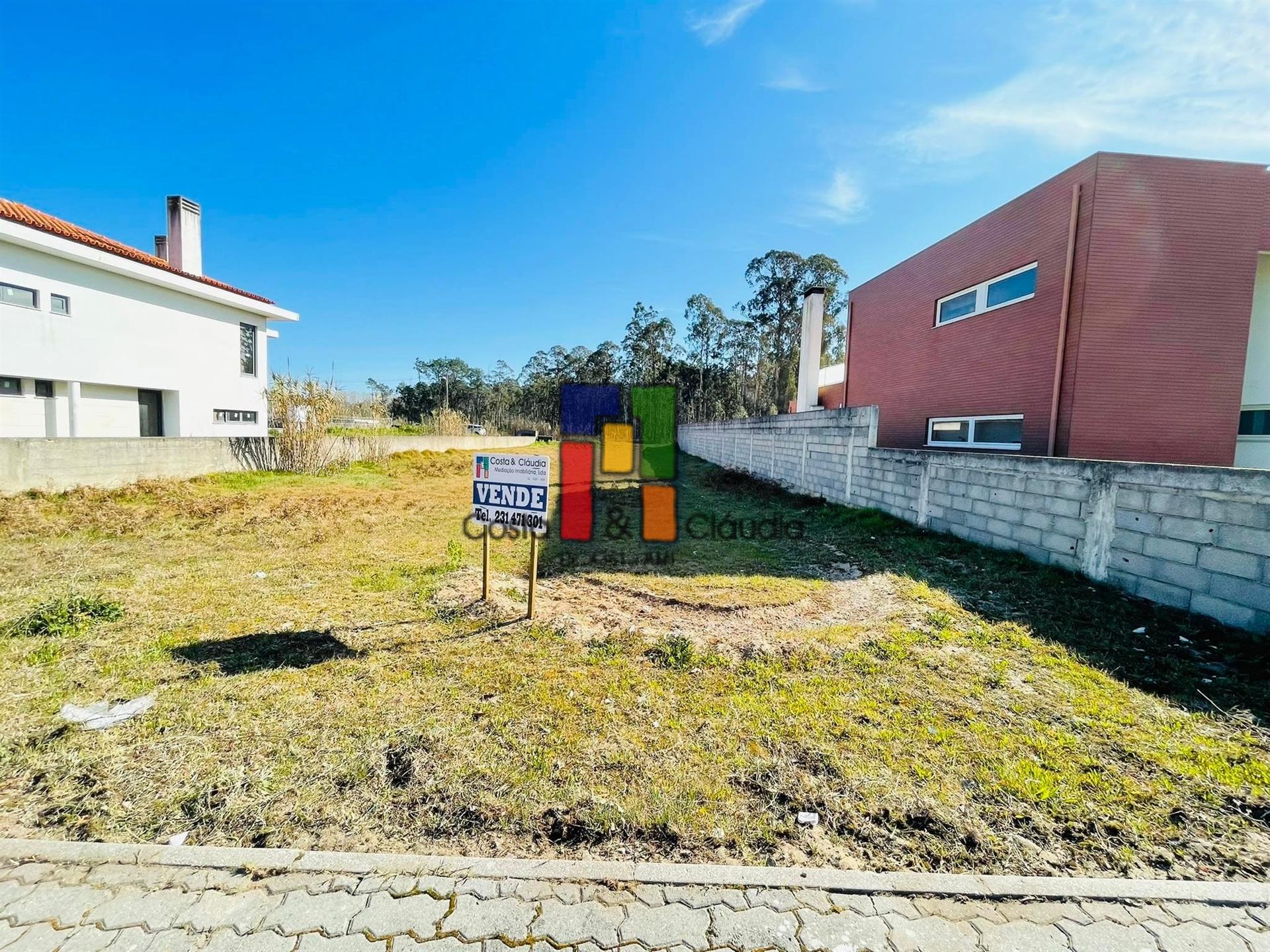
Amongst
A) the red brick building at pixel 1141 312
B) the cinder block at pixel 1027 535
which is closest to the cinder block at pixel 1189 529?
the cinder block at pixel 1027 535

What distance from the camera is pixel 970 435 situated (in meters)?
9.07

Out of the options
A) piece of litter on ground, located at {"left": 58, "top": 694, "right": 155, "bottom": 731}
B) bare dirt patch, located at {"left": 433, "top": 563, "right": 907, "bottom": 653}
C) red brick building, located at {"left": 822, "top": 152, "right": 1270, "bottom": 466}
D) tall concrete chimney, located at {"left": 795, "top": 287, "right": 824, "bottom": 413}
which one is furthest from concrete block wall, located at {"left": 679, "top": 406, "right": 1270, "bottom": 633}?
piece of litter on ground, located at {"left": 58, "top": 694, "right": 155, "bottom": 731}

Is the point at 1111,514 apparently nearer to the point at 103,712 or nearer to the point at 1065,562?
the point at 1065,562

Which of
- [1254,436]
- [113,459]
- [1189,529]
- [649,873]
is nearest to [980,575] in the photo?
[1189,529]

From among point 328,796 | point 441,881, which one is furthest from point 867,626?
point 328,796

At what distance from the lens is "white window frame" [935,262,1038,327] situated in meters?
7.95

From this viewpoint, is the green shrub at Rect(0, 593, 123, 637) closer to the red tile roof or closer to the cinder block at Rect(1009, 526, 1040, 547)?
the cinder block at Rect(1009, 526, 1040, 547)

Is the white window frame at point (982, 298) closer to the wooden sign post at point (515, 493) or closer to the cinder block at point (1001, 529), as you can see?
the cinder block at point (1001, 529)

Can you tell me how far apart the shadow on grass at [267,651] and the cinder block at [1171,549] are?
5857 mm

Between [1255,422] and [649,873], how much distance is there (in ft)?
39.3

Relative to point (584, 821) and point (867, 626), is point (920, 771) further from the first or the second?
point (867, 626)

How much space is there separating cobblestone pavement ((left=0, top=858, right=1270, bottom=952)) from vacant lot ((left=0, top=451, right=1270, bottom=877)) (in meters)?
0.16

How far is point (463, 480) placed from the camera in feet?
48.0

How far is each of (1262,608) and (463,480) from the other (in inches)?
572
